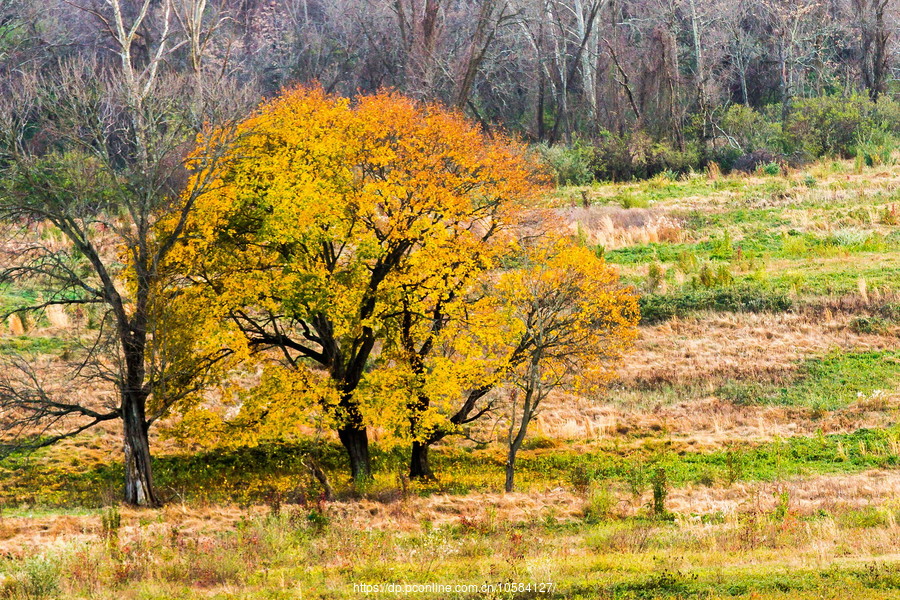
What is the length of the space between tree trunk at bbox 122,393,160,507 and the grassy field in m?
0.62

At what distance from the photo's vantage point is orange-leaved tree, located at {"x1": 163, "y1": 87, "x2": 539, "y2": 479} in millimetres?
19281

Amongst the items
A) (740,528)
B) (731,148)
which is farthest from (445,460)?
(731,148)

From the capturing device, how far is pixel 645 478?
793 inches

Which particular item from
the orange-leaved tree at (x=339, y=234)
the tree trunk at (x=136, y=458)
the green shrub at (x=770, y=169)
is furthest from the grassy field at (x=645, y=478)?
the green shrub at (x=770, y=169)

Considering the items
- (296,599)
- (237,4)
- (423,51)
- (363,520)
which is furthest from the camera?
(237,4)

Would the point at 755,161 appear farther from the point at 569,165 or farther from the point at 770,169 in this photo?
the point at 569,165

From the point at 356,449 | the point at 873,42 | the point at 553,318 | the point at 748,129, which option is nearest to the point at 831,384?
the point at 553,318

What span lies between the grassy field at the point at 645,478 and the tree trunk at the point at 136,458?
62 centimetres

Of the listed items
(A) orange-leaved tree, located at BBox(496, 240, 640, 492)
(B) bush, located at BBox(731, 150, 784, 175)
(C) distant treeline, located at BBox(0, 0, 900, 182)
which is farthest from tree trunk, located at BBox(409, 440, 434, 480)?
(B) bush, located at BBox(731, 150, 784, 175)

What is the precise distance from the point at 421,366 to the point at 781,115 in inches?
1524

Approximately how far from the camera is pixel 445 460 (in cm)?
2308

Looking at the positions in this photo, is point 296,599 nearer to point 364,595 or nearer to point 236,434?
point 364,595

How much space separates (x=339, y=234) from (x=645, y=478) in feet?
25.5

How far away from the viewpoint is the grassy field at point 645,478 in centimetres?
1171
